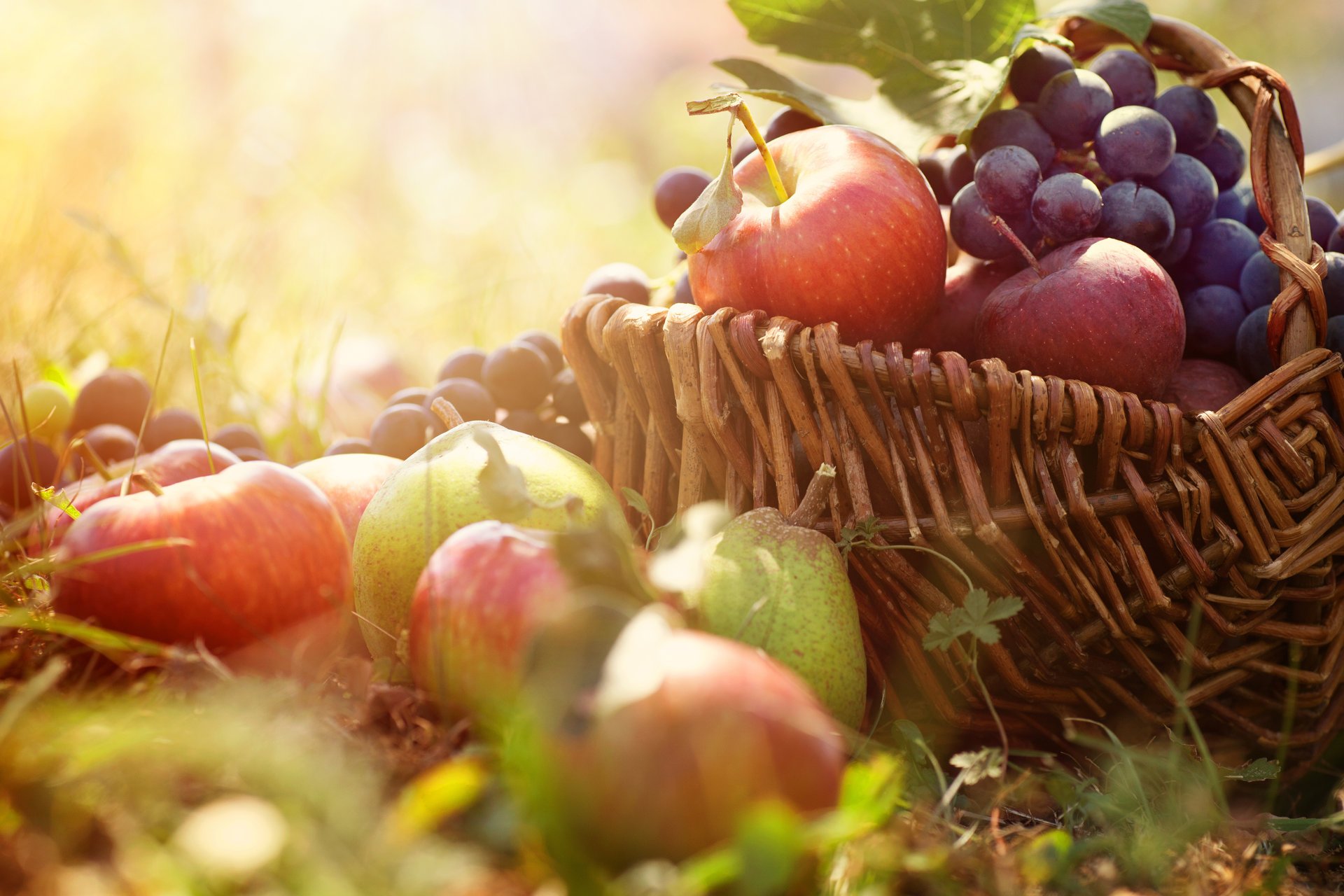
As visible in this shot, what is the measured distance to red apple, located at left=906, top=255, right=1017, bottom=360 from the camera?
1.28m

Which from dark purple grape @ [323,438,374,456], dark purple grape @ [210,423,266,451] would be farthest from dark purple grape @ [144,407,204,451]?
dark purple grape @ [323,438,374,456]

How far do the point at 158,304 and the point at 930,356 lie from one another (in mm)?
1588

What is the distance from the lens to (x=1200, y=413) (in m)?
0.97

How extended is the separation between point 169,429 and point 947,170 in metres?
1.39

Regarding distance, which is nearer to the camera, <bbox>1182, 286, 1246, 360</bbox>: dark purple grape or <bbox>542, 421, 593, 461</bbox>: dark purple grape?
<bbox>1182, 286, 1246, 360</bbox>: dark purple grape

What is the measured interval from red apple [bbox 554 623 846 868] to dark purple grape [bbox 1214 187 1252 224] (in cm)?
126

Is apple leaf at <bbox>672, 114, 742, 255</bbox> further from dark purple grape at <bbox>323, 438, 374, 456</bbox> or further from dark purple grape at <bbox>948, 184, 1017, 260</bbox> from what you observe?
dark purple grape at <bbox>323, 438, 374, 456</bbox>

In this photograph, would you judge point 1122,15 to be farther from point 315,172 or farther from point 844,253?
point 315,172

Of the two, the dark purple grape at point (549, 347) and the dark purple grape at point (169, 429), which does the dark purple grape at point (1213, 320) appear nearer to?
the dark purple grape at point (549, 347)

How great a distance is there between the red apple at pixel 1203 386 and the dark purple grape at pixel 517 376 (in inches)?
36.5

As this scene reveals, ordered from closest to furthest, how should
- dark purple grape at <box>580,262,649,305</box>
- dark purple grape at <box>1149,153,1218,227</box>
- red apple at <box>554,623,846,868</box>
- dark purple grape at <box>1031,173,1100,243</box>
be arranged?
red apple at <box>554,623,846,868</box> < dark purple grape at <box>1031,173,1100,243</box> < dark purple grape at <box>1149,153,1218,227</box> < dark purple grape at <box>580,262,649,305</box>

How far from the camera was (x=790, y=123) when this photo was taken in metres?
1.50

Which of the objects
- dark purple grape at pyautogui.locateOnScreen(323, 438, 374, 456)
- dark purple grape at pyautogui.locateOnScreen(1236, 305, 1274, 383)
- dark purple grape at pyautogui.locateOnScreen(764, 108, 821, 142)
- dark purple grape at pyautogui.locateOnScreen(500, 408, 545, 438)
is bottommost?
dark purple grape at pyautogui.locateOnScreen(323, 438, 374, 456)

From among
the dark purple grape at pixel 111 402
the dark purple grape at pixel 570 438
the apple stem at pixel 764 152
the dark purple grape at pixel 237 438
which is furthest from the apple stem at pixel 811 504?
the dark purple grape at pixel 111 402
